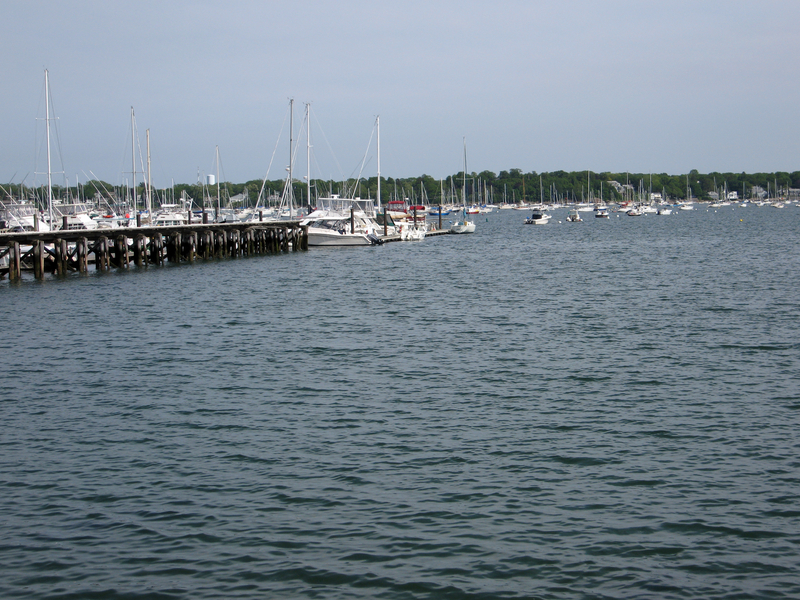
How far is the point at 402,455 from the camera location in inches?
639

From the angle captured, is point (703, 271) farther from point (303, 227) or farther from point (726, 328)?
point (303, 227)

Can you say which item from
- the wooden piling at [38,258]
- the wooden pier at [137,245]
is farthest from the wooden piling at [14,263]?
the wooden piling at [38,258]

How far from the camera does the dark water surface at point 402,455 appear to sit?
11.6m

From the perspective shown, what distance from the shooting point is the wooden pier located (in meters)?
49.8

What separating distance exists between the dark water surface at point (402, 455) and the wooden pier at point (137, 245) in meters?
15.2

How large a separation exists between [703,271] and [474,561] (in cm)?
4665

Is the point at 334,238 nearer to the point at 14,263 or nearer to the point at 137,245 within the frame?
the point at 137,245

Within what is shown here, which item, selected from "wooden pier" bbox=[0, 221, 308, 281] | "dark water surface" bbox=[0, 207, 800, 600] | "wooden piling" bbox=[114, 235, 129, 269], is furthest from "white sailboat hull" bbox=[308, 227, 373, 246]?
"dark water surface" bbox=[0, 207, 800, 600]

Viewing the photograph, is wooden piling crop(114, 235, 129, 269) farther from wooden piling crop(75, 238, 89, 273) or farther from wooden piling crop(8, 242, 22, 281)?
wooden piling crop(8, 242, 22, 281)

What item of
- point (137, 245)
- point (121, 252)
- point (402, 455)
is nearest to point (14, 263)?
point (121, 252)

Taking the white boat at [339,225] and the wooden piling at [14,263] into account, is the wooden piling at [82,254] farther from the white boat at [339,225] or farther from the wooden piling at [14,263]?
the white boat at [339,225]

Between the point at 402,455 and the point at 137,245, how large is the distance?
152 ft

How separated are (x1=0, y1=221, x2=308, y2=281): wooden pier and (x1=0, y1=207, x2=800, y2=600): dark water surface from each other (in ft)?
49.8

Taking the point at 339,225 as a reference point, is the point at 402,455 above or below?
below
